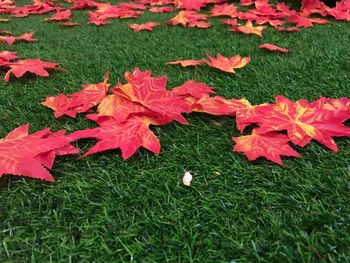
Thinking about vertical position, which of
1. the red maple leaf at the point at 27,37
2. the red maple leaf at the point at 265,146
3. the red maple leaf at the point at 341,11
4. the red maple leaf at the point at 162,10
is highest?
the red maple leaf at the point at 265,146

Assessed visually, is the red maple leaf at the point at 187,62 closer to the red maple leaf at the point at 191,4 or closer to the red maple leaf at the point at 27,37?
the red maple leaf at the point at 27,37

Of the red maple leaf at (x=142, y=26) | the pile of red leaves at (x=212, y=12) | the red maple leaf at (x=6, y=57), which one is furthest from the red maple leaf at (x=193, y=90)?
the red maple leaf at (x=142, y=26)

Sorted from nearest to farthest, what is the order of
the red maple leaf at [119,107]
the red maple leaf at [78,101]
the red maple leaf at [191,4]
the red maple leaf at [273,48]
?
the red maple leaf at [119,107] → the red maple leaf at [78,101] → the red maple leaf at [273,48] → the red maple leaf at [191,4]

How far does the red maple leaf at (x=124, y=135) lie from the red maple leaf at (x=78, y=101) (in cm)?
15

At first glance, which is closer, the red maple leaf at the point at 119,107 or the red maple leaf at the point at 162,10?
the red maple leaf at the point at 119,107

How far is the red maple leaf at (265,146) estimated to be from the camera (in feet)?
3.43

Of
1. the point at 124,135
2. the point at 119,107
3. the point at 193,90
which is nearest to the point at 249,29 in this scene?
the point at 193,90

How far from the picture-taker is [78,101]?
1.33 m

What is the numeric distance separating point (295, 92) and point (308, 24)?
114 centimetres

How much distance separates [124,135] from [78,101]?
0.32 meters

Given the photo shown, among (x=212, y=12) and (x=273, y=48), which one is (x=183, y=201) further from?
(x=212, y=12)

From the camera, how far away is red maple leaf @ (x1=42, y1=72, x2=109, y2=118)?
1.31 meters

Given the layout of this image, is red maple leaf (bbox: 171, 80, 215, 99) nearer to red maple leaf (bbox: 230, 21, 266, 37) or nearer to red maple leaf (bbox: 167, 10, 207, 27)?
red maple leaf (bbox: 230, 21, 266, 37)

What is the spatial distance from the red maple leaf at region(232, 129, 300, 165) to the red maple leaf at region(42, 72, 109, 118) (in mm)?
489
